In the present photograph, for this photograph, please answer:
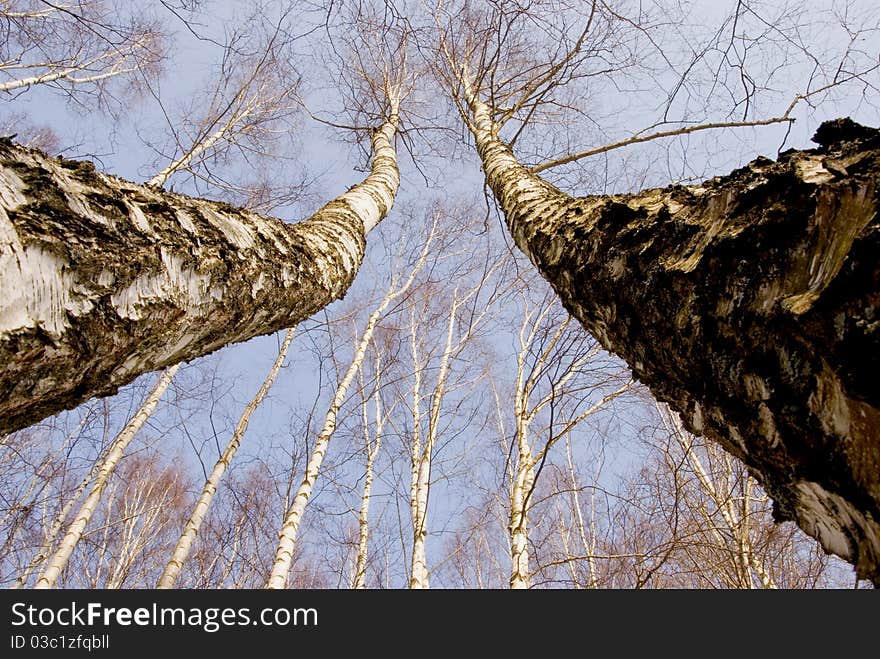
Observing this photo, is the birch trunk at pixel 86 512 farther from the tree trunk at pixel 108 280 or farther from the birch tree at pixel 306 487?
the tree trunk at pixel 108 280

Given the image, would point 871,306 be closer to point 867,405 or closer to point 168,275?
point 867,405

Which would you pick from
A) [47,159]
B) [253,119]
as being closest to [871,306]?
[47,159]

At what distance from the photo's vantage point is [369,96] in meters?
6.36

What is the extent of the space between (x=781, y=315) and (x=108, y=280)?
996mm

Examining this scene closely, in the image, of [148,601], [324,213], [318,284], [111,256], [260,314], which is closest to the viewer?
[111,256]

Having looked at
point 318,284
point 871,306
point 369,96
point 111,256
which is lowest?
point 871,306

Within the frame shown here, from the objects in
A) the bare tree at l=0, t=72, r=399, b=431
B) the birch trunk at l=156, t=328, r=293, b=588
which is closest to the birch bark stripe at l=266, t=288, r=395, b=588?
the birch trunk at l=156, t=328, r=293, b=588

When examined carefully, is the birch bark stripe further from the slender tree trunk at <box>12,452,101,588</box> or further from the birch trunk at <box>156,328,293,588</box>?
the slender tree trunk at <box>12,452,101,588</box>

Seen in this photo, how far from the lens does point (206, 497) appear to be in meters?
4.48

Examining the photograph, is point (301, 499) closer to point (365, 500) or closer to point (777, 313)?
point (365, 500)

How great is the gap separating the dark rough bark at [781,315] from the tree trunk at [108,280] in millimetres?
881

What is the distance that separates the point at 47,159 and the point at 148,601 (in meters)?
2.43

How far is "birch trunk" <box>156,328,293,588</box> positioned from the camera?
3900 mm

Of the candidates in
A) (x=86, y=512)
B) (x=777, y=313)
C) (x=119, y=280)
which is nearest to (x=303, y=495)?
(x=86, y=512)
